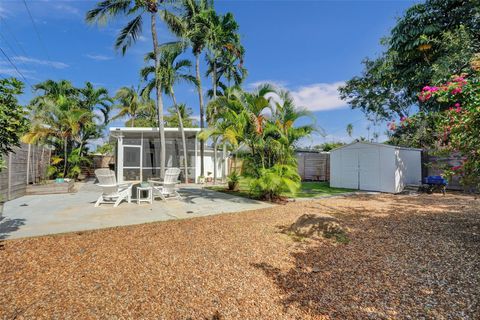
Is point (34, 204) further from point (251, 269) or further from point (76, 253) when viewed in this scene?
point (251, 269)

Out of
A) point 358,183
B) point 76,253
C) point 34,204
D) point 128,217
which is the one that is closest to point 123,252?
point 76,253

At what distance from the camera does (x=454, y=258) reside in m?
3.51

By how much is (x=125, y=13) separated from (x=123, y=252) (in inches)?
423

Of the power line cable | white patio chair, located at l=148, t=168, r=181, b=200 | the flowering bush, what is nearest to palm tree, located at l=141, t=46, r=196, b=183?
the power line cable

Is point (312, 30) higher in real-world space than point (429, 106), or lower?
higher

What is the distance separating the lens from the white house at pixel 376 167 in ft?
37.8

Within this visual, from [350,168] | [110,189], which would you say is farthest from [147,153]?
[350,168]

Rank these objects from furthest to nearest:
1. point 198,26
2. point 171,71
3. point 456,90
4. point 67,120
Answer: point 198,26 → point 67,120 → point 171,71 → point 456,90

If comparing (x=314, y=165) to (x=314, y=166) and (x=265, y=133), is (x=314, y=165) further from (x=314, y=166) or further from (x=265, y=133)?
(x=265, y=133)

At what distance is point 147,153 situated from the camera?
637 inches

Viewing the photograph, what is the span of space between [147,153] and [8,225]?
37.3 ft

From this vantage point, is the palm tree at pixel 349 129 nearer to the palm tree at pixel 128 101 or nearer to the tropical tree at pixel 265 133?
the palm tree at pixel 128 101

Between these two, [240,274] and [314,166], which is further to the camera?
[314,166]

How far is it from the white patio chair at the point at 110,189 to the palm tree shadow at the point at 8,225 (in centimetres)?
190
